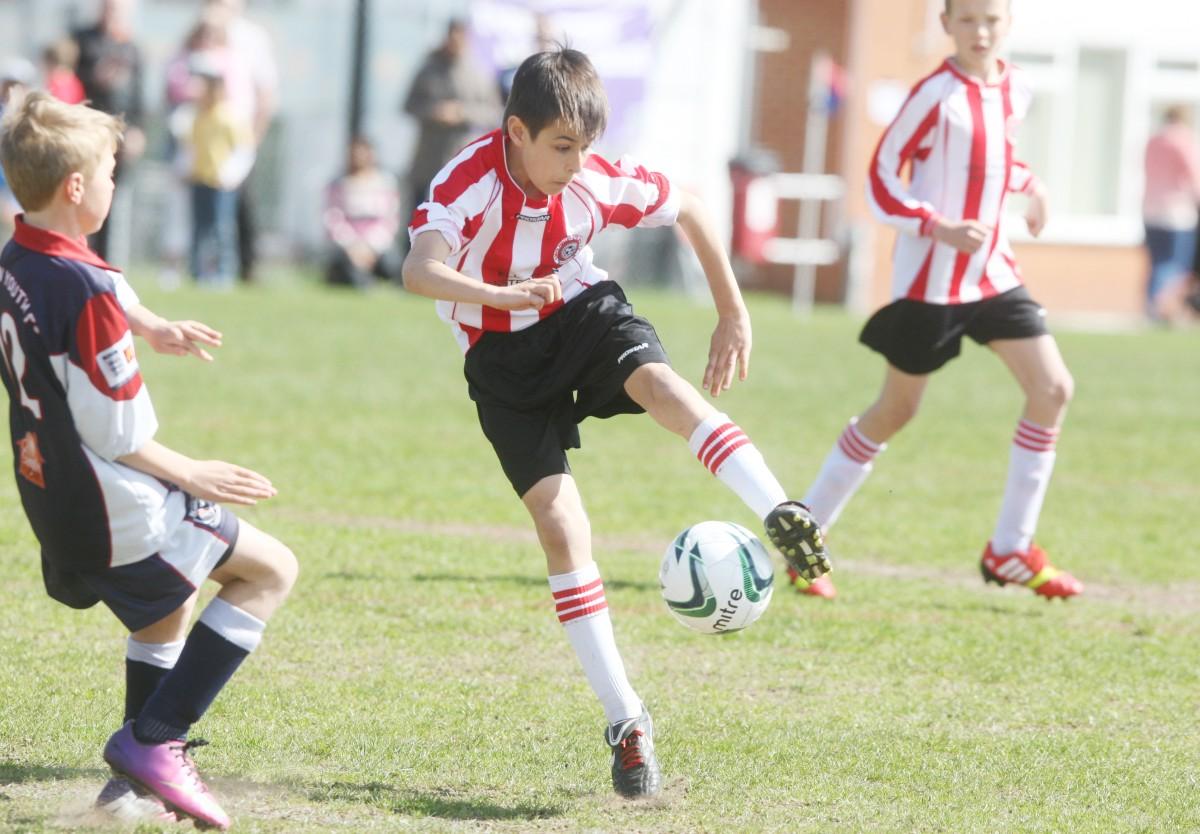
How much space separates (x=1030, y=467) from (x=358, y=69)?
14.2 meters

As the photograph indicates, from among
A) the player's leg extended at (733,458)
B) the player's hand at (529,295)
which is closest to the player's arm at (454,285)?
the player's hand at (529,295)

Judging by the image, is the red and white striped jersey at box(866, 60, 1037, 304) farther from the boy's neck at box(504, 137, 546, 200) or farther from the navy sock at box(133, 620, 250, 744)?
the navy sock at box(133, 620, 250, 744)

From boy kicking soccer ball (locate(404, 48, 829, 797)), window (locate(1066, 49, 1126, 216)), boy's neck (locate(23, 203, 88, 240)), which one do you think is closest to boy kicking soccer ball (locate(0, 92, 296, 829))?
boy's neck (locate(23, 203, 88, 240))

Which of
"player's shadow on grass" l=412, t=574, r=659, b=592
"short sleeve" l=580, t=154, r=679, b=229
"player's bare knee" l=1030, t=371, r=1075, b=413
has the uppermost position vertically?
"short sleeve" l=580, t=154, r=679, b=229

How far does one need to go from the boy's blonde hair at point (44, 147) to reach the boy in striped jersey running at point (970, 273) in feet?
11.4

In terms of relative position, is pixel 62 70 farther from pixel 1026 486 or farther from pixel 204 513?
pixel 204 513

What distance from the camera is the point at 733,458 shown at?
4312 mm

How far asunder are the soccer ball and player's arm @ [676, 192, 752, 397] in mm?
443

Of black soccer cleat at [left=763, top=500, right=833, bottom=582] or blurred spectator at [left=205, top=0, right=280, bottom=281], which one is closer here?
black soccer cleat at [left=763, top=500, right=833, bottom=582]

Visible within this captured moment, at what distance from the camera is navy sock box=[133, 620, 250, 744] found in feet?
12.6

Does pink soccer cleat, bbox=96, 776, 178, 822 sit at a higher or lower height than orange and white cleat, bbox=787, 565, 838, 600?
higher

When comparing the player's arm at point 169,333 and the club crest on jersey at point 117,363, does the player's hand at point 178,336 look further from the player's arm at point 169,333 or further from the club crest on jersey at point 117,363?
the club crest on jersey at point 117,363

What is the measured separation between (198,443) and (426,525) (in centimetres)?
197

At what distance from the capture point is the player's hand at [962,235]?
6.21 m
